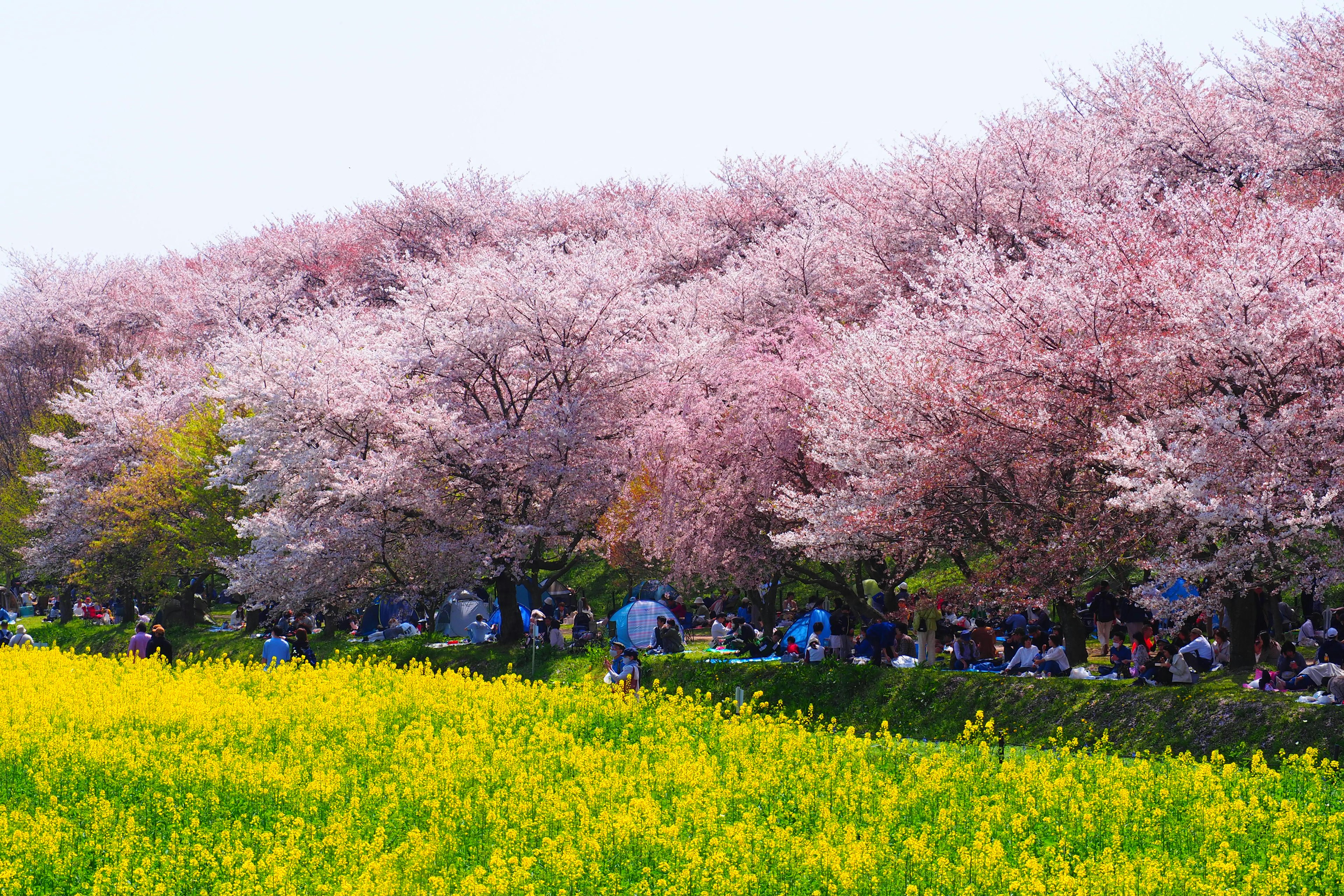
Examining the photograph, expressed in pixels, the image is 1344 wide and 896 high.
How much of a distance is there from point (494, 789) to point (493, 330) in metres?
16.5

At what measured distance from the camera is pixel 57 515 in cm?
4366

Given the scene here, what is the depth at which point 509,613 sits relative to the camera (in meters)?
28.9

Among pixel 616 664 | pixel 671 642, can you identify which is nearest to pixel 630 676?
pixel 616 664

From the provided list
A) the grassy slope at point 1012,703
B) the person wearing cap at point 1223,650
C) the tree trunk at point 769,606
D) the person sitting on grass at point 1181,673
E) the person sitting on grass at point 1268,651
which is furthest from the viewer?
the tree trunk at point 769,606

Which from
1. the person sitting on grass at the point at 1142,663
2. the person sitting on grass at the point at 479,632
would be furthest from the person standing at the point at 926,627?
the person sitting on grass at the point at 479,632

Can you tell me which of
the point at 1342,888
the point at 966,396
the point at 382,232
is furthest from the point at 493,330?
the point at 382,232

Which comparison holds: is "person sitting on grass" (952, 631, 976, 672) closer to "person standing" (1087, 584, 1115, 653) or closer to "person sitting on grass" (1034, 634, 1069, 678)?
"person sitting on grass" (1034, 634, 1069, 678)

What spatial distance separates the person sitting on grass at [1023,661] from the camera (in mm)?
19219

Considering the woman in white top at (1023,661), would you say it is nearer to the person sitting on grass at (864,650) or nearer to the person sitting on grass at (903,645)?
the person sitting on grass at (903,645)

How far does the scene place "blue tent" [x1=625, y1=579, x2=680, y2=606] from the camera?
3338 cm

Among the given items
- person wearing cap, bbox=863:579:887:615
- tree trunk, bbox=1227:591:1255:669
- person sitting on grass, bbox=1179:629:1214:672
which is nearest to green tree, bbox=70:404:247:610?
person wearing cap, bbox=863:579:887:615

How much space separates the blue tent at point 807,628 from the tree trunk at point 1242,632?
7889 millimetres

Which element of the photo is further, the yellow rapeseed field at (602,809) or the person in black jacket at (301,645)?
the person in black jacket at (301,645)

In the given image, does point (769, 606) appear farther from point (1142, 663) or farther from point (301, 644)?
point (1142, 663)
